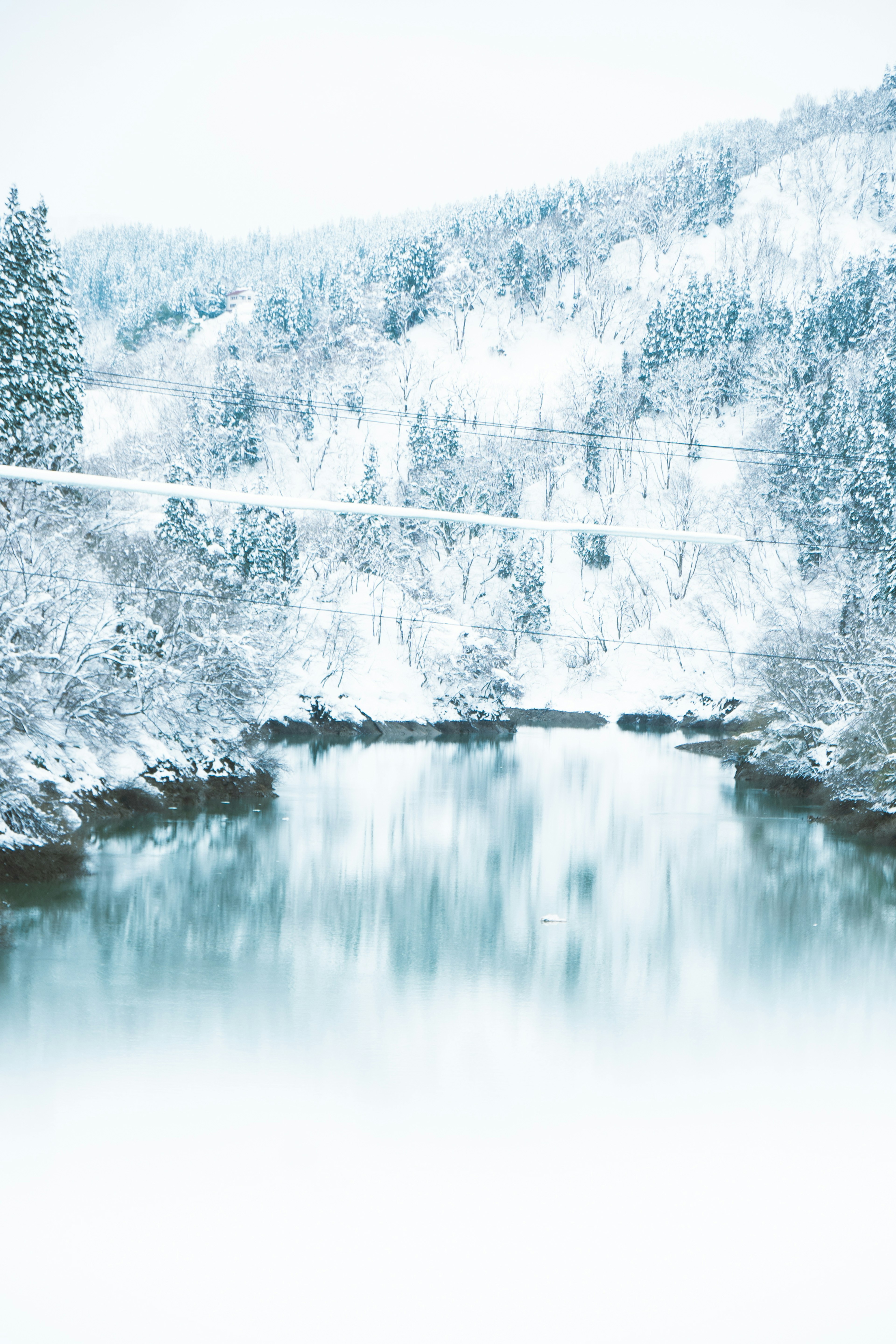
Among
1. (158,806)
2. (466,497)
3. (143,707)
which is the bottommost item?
(158,806)

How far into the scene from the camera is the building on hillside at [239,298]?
133125 millimetres

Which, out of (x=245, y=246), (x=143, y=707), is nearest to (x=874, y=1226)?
(x=143, y=707)

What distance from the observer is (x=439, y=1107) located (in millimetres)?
11219

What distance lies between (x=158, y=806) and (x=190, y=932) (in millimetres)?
11502

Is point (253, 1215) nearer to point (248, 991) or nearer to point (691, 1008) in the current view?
point (248, 991)

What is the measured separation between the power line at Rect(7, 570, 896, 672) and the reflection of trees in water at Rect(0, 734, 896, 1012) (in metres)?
4.83

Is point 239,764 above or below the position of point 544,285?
below

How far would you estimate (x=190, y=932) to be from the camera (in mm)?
17422

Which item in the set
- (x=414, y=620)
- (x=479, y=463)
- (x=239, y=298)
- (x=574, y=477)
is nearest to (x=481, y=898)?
(x=414, y=620)

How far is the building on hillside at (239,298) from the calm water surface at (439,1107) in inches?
4760

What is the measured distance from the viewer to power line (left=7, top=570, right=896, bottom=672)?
27.9 m

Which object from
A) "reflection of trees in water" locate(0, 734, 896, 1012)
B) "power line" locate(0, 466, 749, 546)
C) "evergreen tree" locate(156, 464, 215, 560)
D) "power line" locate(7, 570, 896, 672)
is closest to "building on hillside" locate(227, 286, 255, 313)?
"power line" locate(7, 570, 896, 672)

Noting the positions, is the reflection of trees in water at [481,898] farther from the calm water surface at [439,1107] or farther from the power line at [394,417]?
the power line at [394,417]

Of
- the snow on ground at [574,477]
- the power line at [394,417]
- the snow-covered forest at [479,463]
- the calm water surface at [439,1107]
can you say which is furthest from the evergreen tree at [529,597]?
the calm water surface at [439,1107]
